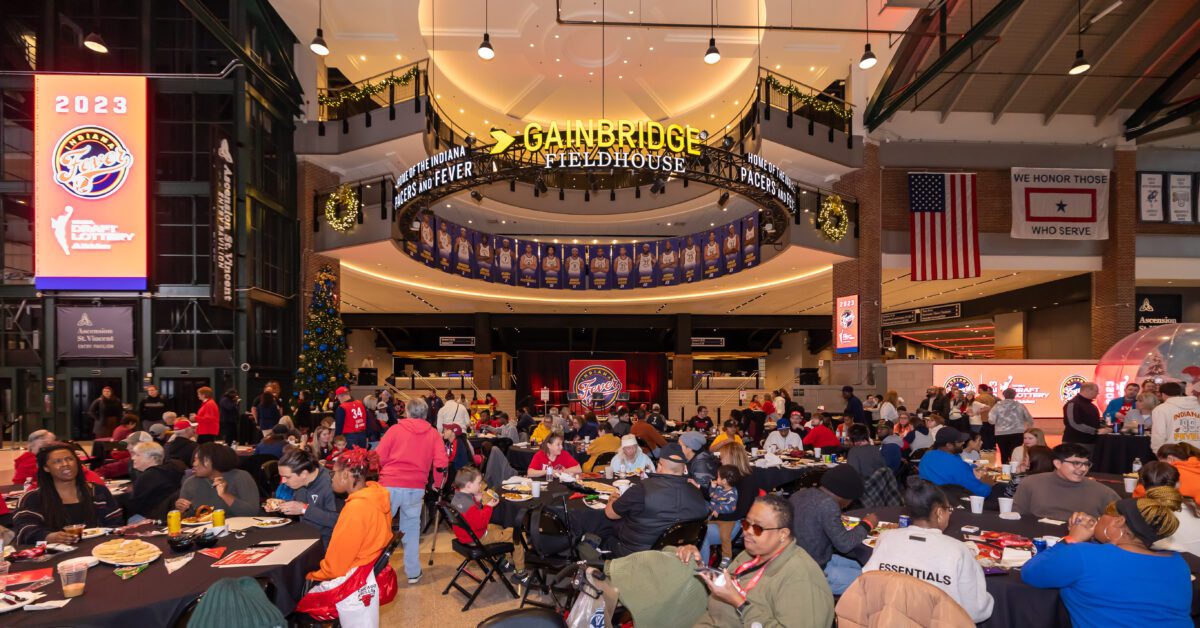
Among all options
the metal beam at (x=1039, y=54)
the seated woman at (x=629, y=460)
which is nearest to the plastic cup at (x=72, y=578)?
the seated woman at (x=629, y=460)

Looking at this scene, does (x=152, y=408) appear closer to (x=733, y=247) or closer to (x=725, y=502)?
(x=725, y=502)

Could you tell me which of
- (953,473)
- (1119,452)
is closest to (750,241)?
(1119,452)

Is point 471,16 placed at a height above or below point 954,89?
above

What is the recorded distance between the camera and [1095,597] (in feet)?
9.72

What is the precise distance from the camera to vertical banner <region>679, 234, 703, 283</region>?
61.4 ft

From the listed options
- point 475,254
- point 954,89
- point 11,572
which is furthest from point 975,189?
point 11,572

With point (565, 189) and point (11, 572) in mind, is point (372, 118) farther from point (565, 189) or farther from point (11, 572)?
point (11, 572)

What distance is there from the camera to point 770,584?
297cm

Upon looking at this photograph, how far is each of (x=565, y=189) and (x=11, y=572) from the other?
19.1m

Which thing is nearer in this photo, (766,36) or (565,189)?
(766,36)

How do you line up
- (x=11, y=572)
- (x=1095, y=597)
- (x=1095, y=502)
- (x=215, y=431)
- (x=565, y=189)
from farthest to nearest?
(x=565, y=189)
(x=215, y=431)
(x=1095, y=502)
(x=11, y=572)
(x=1095, y=597)

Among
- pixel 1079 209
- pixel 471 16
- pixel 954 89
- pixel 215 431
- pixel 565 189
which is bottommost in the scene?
pixel 215 431

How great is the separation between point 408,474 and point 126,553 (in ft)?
9.11

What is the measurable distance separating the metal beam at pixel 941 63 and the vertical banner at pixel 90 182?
54.2ft
